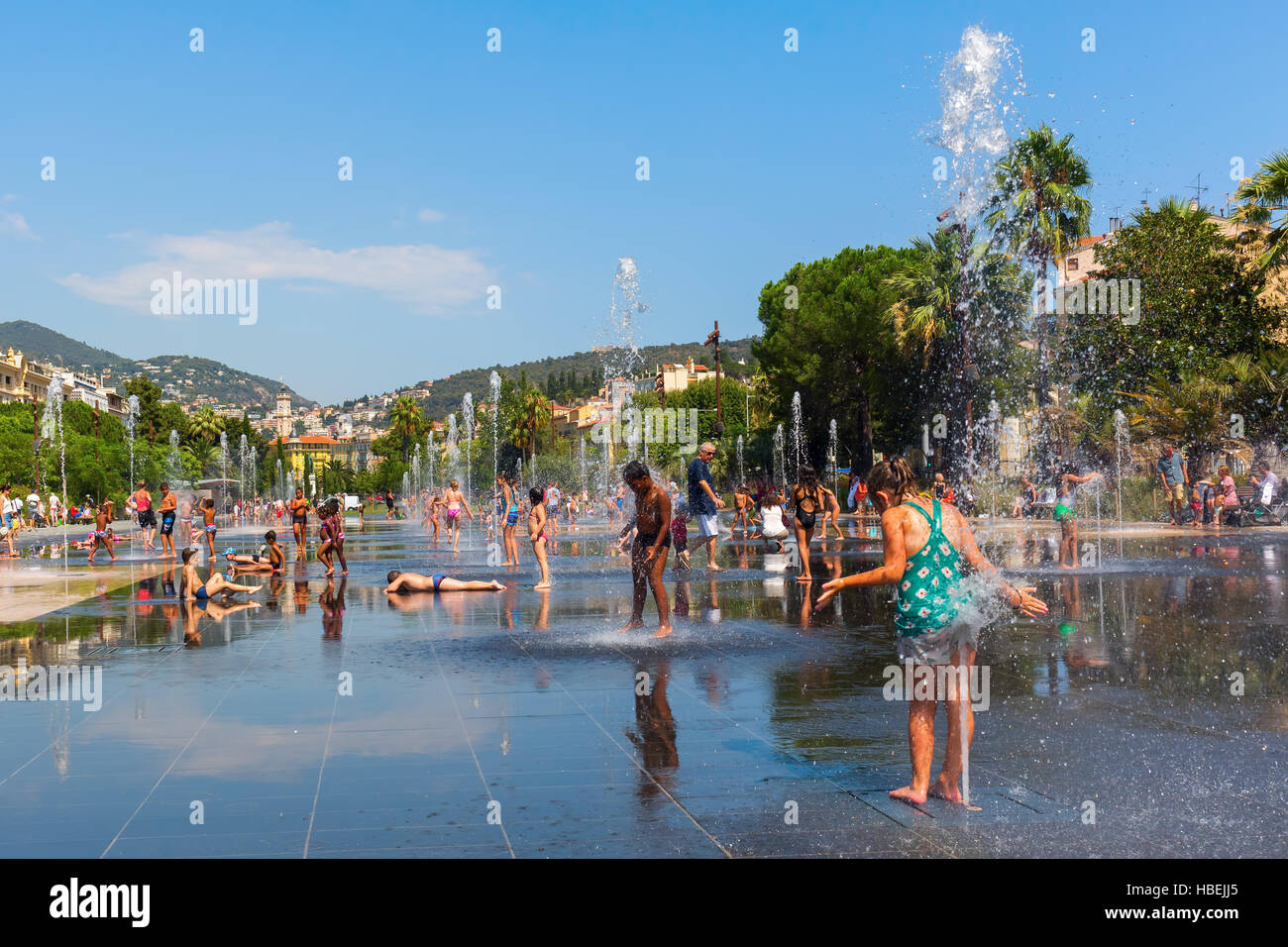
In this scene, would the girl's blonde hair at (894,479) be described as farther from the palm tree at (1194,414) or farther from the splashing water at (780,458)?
the splashing water at (780,458)

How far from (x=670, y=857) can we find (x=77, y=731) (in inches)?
159

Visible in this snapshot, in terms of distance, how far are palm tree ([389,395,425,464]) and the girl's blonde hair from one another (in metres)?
113

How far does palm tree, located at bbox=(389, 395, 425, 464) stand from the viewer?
11550 cm

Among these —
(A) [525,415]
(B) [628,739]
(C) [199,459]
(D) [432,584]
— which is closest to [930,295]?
(D) [432,584]

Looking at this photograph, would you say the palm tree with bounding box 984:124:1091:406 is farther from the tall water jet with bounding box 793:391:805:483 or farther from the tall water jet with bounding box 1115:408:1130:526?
the tall water jet with bounding box 793:391:805:483

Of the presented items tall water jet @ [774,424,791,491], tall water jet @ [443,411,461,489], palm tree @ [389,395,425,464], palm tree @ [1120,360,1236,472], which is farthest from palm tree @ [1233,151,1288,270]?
palm tree @ [389,395,425,464]

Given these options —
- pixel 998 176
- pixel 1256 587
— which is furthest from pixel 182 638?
pixel 998 176

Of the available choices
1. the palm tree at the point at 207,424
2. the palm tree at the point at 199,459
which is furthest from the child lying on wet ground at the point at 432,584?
the palm tree at the point at 207,424

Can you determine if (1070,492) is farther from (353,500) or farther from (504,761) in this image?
(353,500)

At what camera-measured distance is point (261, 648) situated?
9828mm
